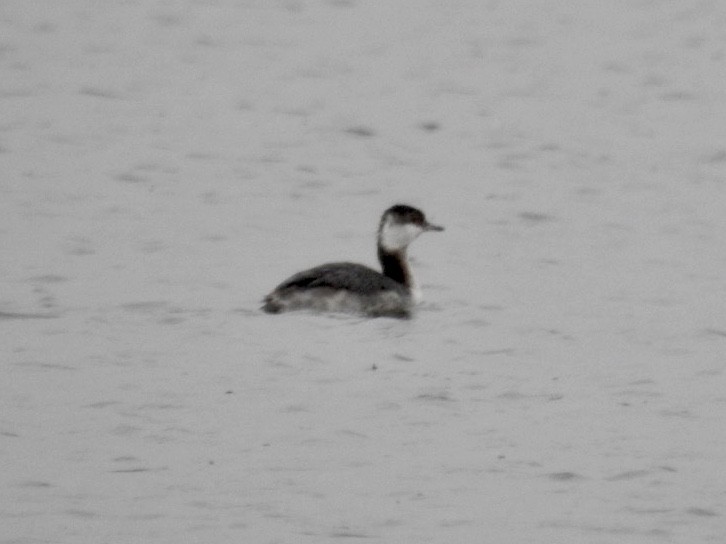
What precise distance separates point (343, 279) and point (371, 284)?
0.42 metres

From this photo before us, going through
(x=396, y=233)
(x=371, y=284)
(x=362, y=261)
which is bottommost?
(x=362, y=261)

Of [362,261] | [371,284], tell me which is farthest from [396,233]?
[362,261]

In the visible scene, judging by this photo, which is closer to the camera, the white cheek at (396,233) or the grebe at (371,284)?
the grebe at (371,284)

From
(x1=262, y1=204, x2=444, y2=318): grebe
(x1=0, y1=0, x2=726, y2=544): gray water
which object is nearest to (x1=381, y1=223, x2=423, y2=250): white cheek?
(x1=262, y1=204, x2=444, y2=318): grebe

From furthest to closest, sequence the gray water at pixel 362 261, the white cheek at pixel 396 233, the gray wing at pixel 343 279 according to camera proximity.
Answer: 1. the white cheek at pixel 396 233
2. the gray wing at pixel 343 279
3. the gray water at pixel 362 261

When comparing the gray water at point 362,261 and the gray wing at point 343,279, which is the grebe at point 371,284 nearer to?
the gray wing at point 343,279

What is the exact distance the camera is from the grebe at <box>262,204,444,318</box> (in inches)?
609

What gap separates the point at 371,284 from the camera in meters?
16.0

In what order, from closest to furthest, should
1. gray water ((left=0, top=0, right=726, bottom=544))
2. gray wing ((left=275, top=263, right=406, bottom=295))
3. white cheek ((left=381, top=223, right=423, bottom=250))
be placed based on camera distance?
1. gray water ((left=0, top=0, right=726, bottom=544))
2. gray wing ((left=275, top=263, right=406, bottom=295))
3. white cheek ((left=381, top=223, right=423, bottom=250))

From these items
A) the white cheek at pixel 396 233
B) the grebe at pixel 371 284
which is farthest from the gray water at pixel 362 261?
the white cheek at pixel 396 233

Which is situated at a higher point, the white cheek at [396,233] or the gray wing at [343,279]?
the white cheek at [396,233]

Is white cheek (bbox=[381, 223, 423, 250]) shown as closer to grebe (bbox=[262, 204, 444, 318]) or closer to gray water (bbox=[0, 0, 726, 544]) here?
grebe (bbox=[262, 204, 444, 318])

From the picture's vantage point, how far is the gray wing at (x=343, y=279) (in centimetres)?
1542

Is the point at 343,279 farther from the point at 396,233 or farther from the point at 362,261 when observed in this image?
the point at 362,261
